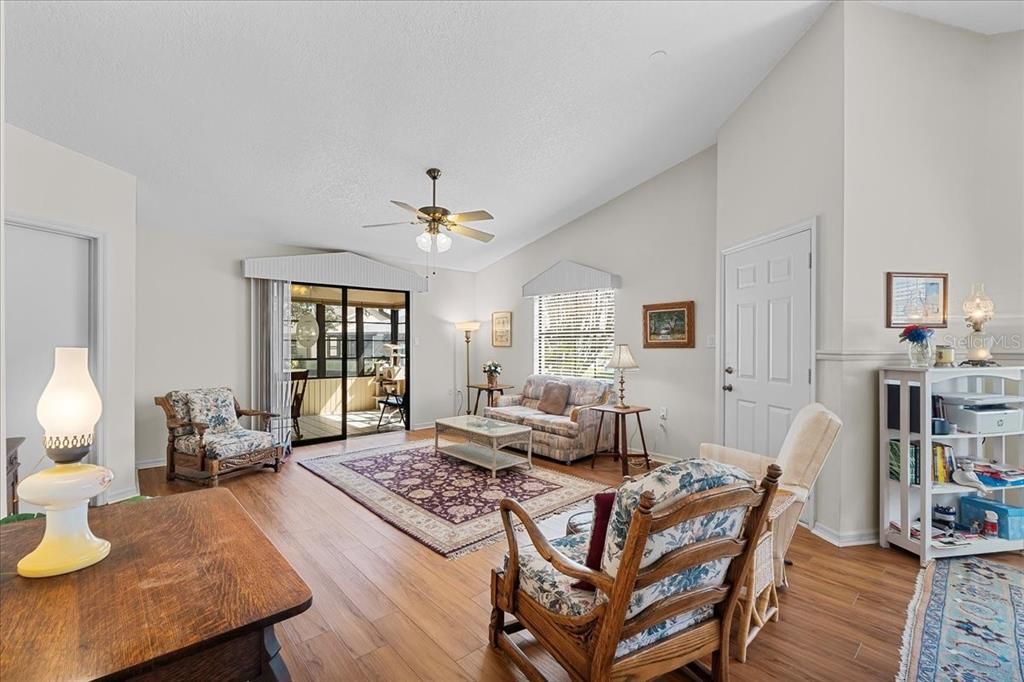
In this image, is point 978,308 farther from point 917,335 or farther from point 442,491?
point 442,491

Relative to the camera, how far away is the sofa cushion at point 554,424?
513 cm

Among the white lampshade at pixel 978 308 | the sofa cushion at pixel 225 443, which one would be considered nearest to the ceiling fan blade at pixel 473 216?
the sofa cushion at pixel 225 443

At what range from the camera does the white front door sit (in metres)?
3.45

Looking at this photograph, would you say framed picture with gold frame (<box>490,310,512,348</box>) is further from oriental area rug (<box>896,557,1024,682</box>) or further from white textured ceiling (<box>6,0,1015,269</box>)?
oriental area rug (<box>896,557,1024,682</box>)

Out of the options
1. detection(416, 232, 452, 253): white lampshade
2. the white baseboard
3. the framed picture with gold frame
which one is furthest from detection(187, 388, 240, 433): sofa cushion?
the white baseboard

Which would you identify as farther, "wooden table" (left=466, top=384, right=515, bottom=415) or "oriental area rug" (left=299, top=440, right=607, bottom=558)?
"wooden table" (left=466, top=384, right=515, bottom=415)

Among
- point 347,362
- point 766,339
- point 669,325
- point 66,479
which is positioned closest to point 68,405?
point 66,479

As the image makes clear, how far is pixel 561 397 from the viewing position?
584cm

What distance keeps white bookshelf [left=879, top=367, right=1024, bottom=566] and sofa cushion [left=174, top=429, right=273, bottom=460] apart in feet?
17.1

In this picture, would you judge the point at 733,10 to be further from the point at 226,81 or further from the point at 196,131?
the point at 196,131

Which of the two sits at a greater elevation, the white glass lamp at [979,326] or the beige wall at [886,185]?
the beige wall at [886,185]

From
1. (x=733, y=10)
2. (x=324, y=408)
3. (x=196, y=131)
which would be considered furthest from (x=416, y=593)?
(x=324, y=408)

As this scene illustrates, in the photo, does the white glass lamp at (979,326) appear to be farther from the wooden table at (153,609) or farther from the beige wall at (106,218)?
the beige wall at (106,218)

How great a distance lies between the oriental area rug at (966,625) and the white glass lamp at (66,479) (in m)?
2.86
